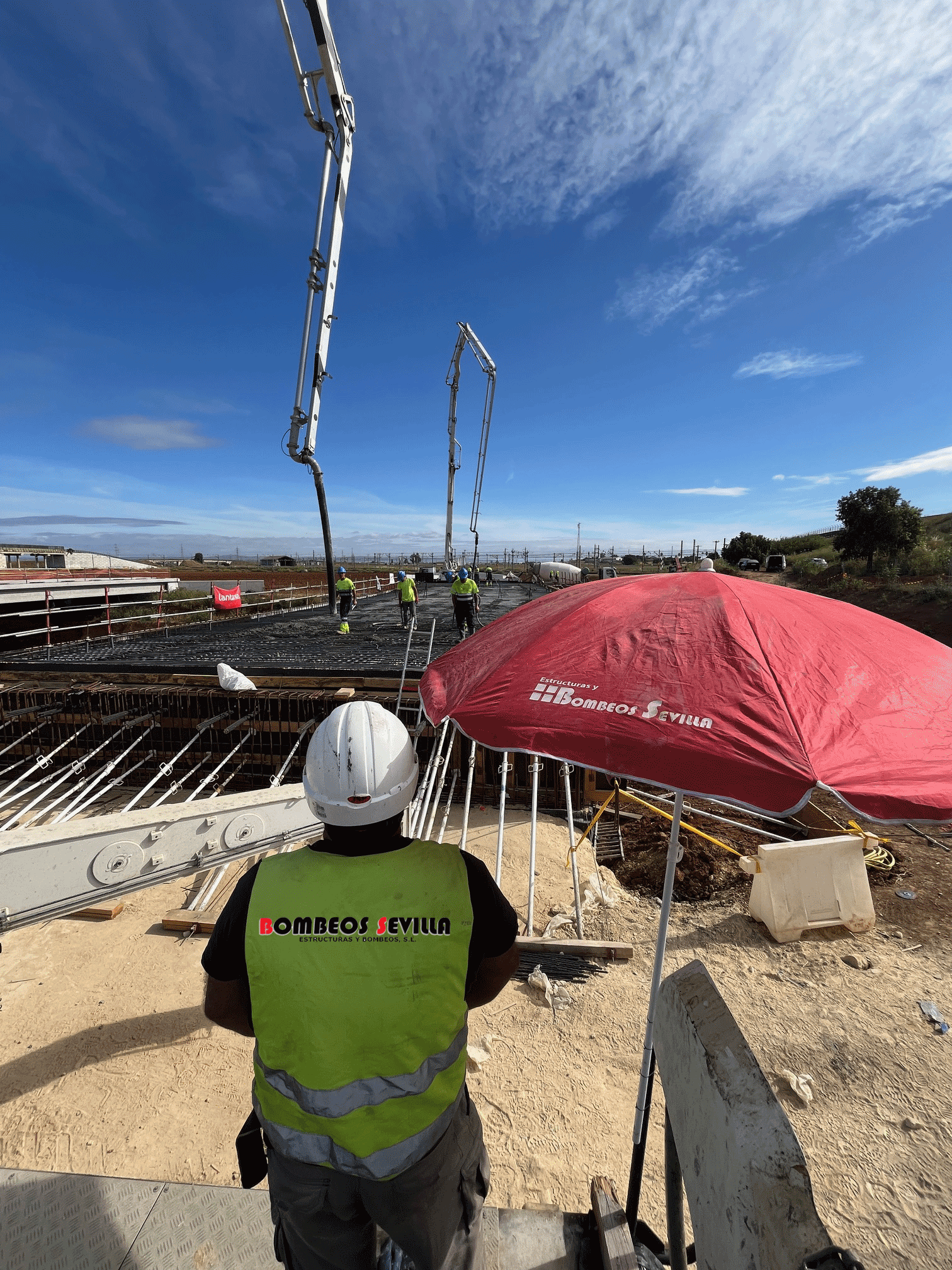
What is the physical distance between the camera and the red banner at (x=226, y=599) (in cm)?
1986

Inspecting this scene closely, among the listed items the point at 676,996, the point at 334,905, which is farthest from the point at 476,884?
the point at 676,996

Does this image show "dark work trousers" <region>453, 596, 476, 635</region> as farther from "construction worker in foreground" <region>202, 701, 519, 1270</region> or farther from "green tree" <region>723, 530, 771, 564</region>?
"green tree" <region>723, 530, 771, 564</region>

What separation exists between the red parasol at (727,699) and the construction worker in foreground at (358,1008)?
0.61m

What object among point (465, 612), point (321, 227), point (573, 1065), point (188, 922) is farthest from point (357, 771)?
point (321, 227)

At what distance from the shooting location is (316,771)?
175 centimetres

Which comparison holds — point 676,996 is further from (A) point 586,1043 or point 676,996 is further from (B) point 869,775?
(A) point 586,1043

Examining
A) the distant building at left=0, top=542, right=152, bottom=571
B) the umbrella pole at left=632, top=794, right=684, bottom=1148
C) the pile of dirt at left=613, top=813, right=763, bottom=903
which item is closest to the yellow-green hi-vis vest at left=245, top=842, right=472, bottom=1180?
the umbrella pole at left=632, top=794, right=684, bottom=1148

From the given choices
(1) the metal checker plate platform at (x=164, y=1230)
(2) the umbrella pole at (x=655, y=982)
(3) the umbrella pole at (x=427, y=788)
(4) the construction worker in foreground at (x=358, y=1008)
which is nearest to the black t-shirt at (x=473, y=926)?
(4) the construction worker in foreground at (x=358, y=1008)

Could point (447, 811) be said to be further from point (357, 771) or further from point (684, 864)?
point (357, 771)

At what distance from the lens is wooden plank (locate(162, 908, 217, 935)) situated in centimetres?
569

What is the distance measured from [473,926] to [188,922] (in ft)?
17.9

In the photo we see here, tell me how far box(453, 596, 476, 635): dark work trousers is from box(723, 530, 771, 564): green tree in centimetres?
4890

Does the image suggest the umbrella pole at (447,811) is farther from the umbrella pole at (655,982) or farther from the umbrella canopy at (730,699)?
the umbrella canopy at (730,699)

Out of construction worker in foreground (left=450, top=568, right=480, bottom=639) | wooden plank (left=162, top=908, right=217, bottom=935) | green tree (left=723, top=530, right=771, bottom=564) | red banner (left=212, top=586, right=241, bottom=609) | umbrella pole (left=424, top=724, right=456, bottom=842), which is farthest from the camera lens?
green tree (left=723, top=530, right=771, bottom=564)
